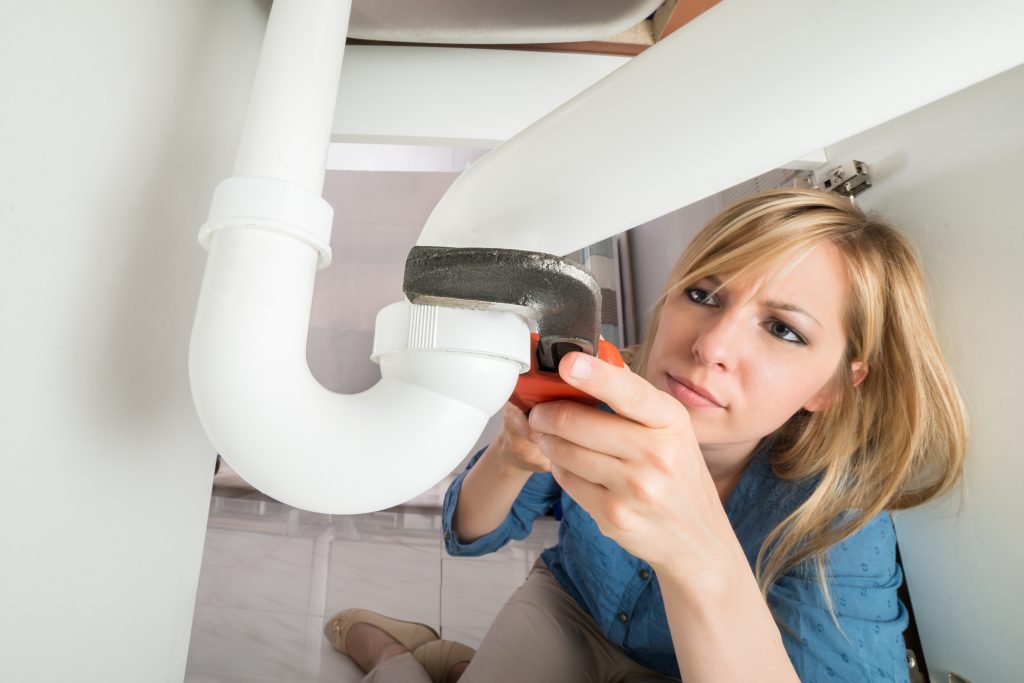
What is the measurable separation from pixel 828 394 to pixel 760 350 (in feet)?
0.69

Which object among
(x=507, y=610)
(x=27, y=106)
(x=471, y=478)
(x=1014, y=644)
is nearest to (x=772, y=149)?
(x=27, y=106)

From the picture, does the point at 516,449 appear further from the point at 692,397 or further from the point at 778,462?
the point at 778,462

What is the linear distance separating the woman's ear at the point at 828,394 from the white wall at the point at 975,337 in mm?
108

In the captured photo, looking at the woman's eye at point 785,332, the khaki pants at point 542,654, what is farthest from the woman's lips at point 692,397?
the khaki pants at point 542,654

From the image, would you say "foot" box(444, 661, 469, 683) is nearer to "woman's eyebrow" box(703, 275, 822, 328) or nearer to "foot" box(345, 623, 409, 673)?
"foot" box(345, 623, 409, 673)

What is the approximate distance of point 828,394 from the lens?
702 mm

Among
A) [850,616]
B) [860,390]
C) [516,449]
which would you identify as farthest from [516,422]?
[860,390]

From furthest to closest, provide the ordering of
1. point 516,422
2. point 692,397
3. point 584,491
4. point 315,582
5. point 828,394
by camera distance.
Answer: point 315,582
point 828,394
point 692,397
point 516,422
point 584,491

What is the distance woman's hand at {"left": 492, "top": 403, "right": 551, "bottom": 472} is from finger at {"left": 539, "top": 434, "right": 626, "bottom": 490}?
0.15 meters

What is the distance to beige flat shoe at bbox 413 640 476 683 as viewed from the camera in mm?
811

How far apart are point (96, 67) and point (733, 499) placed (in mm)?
837

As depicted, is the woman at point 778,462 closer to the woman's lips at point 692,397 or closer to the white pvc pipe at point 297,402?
the woman's lips at point 692,397

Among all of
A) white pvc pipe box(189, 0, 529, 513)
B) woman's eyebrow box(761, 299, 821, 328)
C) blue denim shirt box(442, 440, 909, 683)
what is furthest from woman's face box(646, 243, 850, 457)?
white pvc pipe box(189, 0, 529, 513)

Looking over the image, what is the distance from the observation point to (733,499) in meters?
0.72
